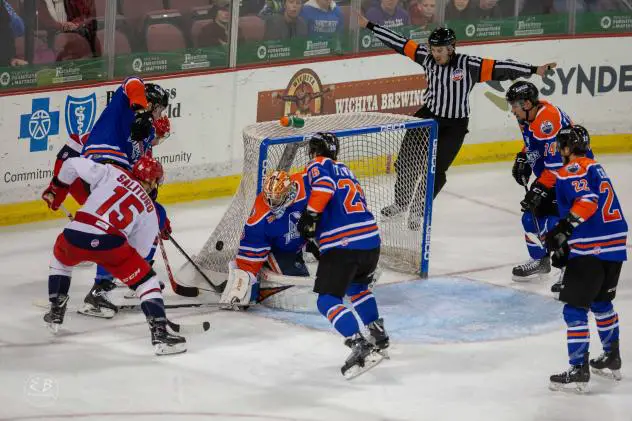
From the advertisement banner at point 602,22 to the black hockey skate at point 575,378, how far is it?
564 cm

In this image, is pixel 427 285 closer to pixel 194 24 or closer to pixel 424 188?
pixel 424 188

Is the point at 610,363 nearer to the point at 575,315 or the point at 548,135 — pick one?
the point at 575,315

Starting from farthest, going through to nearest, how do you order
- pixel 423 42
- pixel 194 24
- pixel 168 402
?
pixel 423 42, pixel 194 24, pixel 168 402

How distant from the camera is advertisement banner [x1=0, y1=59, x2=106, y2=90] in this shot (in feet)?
28.3

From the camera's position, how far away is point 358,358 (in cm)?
612

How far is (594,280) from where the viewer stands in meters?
5.92

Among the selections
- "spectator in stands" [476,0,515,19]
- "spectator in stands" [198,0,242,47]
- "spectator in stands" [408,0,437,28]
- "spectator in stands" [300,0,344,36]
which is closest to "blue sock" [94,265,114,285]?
"spectator in stands" [198,0,242,47]

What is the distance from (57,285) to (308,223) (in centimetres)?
137

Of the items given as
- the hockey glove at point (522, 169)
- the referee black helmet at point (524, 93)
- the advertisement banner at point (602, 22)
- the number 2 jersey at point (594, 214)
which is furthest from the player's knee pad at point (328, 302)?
the advertisement banner at point (602, 22)

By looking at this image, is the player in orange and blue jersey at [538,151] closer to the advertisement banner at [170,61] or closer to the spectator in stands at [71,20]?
the advertisement banner at [170,61]

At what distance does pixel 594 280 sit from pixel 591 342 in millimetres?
951

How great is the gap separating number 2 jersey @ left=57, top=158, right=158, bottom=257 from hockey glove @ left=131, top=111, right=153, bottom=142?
0.53 m

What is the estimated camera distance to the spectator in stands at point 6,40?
8609 millimetres

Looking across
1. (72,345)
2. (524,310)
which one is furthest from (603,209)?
(72,345)
